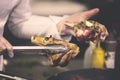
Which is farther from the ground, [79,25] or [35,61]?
[79,25]

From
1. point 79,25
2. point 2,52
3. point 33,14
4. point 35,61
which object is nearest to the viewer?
point 2,52

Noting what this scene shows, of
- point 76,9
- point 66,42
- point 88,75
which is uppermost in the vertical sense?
point 76,9

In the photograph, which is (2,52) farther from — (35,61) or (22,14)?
(35,61)

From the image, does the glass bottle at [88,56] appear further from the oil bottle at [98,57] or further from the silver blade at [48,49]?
the silver blade at [48,49]

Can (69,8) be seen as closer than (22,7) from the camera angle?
No

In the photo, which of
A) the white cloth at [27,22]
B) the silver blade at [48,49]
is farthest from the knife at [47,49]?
the white cloth at [27,22]

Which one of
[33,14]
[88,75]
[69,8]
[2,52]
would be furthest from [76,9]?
[2,52]
